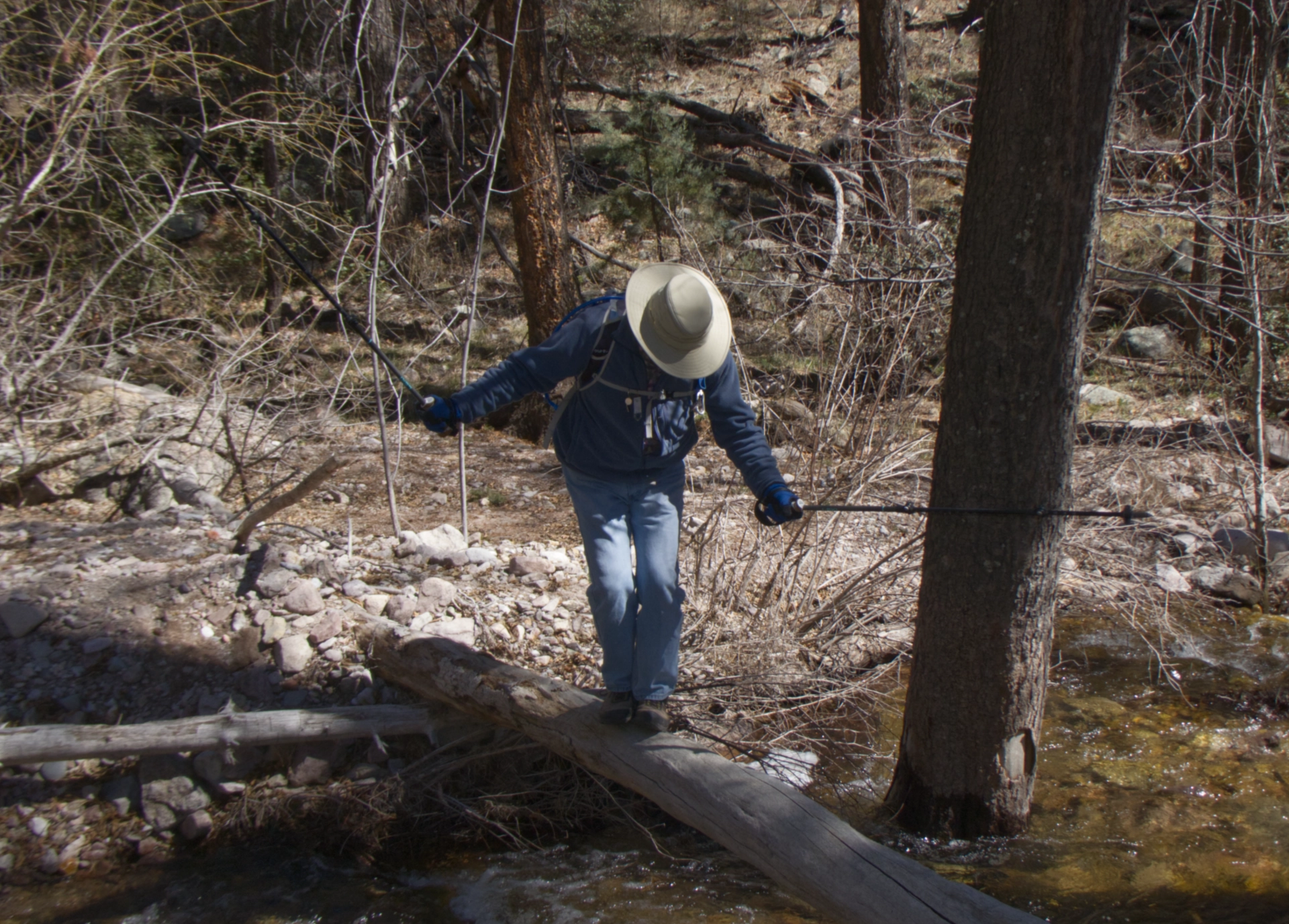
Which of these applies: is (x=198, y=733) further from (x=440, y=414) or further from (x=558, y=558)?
(x=558, y=558)

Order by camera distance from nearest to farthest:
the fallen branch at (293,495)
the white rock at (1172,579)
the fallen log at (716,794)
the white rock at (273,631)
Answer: the fallen log at (716,794), the fallen branch at (293,495), the white rock at (273,631), the white rock at (1172,579)

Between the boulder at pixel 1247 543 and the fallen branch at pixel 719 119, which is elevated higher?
the fallen branch at pixel 719 119

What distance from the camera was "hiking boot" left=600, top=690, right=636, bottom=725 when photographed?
3406 mm

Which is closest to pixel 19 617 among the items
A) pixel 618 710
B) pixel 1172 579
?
pixel 618 710

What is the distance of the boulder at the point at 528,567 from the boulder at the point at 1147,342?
8.04m

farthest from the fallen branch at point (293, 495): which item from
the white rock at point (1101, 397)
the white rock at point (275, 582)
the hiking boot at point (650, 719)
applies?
the white rock at point (1101, 397)

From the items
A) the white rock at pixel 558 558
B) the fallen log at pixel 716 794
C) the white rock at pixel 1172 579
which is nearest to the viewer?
the fallen log at pixel 716 794

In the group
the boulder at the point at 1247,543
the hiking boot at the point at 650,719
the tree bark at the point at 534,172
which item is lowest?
the hiking boot at the point at 650,719

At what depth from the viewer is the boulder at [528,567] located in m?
5.24

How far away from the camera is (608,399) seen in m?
3.35

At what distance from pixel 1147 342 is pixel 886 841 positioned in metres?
8.91

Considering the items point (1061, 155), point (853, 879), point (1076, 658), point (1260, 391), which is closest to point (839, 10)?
point (1260, 391)

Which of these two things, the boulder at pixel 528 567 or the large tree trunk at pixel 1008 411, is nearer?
the large tree trunk at pixel 1008 411

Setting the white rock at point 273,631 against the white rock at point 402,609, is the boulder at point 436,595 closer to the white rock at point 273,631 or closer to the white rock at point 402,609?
the white rock at point 402,609
